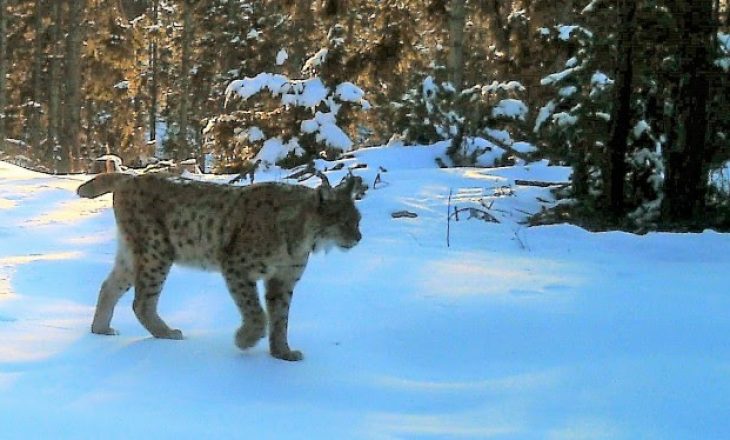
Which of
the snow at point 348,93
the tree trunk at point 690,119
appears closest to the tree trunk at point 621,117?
the tree trunk at point 690,119

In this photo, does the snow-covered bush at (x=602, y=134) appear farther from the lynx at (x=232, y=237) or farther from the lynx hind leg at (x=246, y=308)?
the lynx hind leg at (x=246, y=308)

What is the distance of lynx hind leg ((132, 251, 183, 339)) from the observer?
5.14 meters

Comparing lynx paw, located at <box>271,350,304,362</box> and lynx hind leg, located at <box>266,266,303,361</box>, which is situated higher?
lynx hind leg, located at <box>266,266,303,361</box>

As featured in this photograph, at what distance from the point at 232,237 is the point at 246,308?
42cm

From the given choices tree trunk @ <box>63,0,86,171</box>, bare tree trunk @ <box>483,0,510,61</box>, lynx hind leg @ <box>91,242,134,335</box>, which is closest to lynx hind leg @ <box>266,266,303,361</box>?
lynx hind leg @ <box>91,242,134,335</box>

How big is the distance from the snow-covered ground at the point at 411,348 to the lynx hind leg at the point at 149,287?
0.15m

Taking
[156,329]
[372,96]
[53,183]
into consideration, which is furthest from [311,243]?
[372,96]

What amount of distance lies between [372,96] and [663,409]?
77.1 feet

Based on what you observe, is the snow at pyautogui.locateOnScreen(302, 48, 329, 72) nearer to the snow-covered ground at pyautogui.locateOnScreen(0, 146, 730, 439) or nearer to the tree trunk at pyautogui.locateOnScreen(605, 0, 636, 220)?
the tree trunk at pyautogui.locateOnScreen(605, 0, 636, 220)

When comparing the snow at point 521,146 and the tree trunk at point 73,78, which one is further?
the tree trunk at point 73,78

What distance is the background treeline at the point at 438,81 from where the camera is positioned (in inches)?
344

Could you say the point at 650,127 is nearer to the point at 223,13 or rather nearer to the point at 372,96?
the point at 372,96

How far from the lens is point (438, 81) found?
16312mm

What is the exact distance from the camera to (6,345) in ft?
15.1
